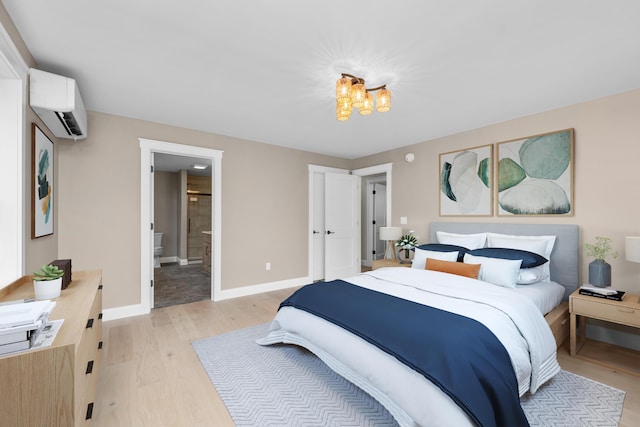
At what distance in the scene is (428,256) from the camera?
3.43 metres

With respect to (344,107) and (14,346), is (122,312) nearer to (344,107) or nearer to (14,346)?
(14,346)

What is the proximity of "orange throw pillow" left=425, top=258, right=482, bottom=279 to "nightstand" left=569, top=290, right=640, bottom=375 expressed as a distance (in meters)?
0.78

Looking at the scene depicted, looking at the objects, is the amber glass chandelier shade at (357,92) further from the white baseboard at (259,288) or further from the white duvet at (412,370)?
the white baseboard at (259,288)

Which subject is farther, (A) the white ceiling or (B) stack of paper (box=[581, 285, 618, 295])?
(B) stack of paper (box=[581, 285, 618, 295])

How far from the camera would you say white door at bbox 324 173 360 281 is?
5180mm

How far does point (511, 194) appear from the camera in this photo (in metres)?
3.41

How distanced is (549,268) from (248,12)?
12.0 ft

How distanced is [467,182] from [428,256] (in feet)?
3.97

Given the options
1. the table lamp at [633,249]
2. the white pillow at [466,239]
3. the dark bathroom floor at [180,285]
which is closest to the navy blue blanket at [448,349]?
the table lamp at [633,249]

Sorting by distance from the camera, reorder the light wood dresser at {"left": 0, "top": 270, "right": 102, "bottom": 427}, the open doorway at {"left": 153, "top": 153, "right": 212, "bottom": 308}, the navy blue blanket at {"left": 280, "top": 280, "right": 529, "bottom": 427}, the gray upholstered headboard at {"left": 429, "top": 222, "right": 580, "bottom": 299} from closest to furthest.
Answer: the light wood dresser at {"left": 0, "top": 270, "right": 102, "bottom": 427}, the navy blue blanket at {"left": 280, "top": 280, "right": 529, "bottom": 427}, the gray upholstered headboard at {"left": 429, "top": 222, "right": 580, "bottom": 299}, the open doorway at {"left": 153, "top": 153, "right": 212, "bottom": 308}

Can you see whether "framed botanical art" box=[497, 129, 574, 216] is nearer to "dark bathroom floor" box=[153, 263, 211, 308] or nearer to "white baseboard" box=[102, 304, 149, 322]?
"dark bathroom floor" box=[153, 263, 211, 308]

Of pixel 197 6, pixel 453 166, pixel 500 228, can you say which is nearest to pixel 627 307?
pixel 500 228

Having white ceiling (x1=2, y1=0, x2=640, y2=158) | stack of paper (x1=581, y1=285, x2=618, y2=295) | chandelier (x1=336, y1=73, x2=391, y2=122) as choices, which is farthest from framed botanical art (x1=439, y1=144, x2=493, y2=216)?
chandelier (x1=336, y1=73, x2=391, y2=122)

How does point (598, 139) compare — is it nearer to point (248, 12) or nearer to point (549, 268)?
point (549, 268)
